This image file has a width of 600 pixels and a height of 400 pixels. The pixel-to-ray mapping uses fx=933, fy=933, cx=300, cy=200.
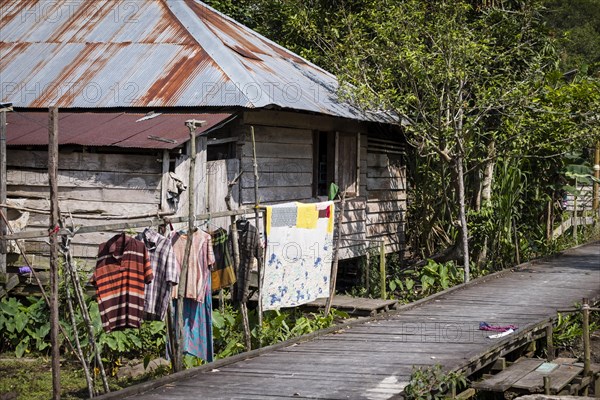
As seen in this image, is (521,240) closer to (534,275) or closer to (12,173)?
(534,275)

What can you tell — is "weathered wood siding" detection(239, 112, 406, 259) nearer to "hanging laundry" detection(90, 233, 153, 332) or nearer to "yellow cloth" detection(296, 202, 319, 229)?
"yellow cloth" detection(296, 202, 319, 229)

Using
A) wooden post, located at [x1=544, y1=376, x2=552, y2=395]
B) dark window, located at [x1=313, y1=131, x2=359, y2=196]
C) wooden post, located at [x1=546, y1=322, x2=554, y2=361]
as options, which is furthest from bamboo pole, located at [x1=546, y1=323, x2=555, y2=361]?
dark window, located at [x1=313, y1=131, x2=359, y2=196]

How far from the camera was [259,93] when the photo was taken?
1139 centimetres

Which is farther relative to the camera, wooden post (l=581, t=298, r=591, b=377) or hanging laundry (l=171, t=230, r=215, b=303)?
wooden post (l=581, t=298, r=591, b=377)

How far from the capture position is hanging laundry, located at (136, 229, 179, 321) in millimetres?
7805

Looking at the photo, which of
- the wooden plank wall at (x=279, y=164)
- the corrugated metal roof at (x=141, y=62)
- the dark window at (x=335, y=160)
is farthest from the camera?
the dark window at (x=335, y=160)

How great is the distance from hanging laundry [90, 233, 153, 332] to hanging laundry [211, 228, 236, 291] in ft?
4.47

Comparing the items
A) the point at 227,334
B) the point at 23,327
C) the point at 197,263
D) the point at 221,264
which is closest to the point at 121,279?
the point at 197,263

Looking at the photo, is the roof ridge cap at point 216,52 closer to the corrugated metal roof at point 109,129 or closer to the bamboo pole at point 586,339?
the corrugated metal roof at point 109,129

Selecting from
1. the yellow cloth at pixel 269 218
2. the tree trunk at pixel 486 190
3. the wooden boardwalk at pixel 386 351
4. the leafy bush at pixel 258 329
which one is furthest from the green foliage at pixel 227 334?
the tree trunk at pixel 486 190

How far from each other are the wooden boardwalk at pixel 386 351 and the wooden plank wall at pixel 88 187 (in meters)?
2.81

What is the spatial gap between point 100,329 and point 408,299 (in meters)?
5.15

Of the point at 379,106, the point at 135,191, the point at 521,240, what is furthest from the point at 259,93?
the point at 521,240

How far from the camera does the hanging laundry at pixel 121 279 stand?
7.61 m
